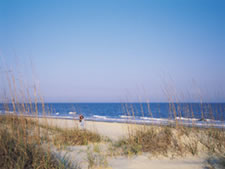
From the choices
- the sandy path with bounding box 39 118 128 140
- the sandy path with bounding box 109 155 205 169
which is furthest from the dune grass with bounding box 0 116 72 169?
the sandy path with bounding box 39 118 128 140

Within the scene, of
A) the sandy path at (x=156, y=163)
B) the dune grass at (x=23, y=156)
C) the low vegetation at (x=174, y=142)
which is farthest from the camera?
the low vegetation at (x=174, y=142)

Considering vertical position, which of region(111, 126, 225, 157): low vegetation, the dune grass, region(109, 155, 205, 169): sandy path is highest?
the dune grass

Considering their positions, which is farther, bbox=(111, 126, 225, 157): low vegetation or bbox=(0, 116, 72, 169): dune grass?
bbox=(111, 126, 225, 157): low vegetation

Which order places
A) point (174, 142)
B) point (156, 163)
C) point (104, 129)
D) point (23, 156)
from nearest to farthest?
1. point (23, 156)
2. point (156, 163)
3. point (174, 142)
4. point (104, 129)

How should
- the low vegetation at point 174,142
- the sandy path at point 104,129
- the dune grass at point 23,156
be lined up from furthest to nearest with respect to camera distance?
the sandy path at point 104,129
the low vegetation at point 174,142
the dune grass at point 23,156

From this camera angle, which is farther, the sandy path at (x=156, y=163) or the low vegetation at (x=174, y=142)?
the low vegetation at (x=174, y=142)

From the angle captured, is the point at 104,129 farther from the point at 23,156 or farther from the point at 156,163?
the point at 23,156

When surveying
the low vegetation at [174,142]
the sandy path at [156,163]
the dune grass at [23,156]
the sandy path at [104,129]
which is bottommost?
the sandy path at [104,129]

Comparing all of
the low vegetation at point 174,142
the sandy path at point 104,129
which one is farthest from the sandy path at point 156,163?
the sandy path at point 104,129

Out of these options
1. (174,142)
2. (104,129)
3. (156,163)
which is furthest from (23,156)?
(104,129)

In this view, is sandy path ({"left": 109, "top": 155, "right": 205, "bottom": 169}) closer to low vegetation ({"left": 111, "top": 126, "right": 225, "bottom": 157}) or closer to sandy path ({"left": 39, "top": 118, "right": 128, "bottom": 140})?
low vegetation ({"left": 111, "top": 126, "right": 225, "bottom": 157})

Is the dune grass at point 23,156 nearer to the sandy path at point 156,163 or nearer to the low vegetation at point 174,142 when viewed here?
the sandy path at point 156,163

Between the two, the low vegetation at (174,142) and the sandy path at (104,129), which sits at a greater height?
the low vegetation at (174,142)

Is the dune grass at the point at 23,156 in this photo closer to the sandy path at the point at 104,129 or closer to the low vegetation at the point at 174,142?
the low vegetation at the point at 174,142
